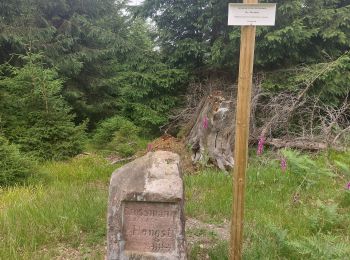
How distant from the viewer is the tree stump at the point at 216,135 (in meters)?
7.95

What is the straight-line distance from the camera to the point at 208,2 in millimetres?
10094

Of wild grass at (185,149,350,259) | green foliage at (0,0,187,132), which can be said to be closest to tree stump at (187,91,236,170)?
wild grass at (185,149,350,259)

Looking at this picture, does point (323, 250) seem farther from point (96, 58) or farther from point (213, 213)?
point (96, 58)

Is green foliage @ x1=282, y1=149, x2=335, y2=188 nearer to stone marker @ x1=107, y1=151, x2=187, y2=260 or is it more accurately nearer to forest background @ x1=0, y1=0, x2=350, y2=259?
forest background @ x1=0, y1=0, x2=350, y2=259

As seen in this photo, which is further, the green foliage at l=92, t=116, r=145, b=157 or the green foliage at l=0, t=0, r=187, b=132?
the green foliage at l=0, t=0, r=187, b=132

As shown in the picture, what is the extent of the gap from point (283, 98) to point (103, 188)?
493 cm

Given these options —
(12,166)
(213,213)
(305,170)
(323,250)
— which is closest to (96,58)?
(12,166)

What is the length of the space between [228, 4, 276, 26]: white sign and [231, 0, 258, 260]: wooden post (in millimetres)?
74

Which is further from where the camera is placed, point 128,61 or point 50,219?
point 128,61

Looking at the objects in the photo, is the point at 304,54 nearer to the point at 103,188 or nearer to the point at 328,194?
the point at 328,194

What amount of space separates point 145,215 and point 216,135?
487cm

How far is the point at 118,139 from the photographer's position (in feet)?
29.3

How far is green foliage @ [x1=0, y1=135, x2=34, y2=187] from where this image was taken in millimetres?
6633

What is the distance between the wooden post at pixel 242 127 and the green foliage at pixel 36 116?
5.91 metres
